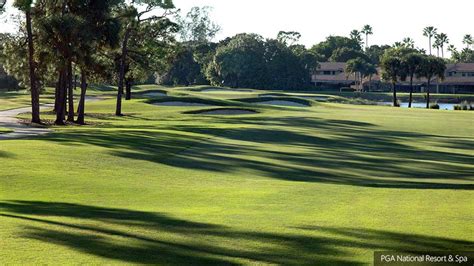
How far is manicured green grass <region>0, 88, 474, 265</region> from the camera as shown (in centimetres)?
1177

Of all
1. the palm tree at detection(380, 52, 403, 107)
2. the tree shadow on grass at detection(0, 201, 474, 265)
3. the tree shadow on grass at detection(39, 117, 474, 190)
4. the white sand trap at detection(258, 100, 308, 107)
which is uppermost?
the palm tree at detection(380, 52, 403, 107)

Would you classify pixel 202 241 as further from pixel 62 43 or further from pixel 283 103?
→ pixel 283 103

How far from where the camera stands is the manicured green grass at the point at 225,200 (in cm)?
1177

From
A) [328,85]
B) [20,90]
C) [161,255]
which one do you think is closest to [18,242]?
[161,255]

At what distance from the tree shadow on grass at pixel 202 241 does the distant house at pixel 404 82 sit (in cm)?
14499

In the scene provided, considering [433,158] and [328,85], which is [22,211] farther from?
[328,85]

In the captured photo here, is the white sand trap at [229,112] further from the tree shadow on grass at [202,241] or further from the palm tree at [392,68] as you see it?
the tree shadow on grass at [202,241]

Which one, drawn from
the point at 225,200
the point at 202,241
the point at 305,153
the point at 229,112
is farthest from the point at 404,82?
the point at 202,241

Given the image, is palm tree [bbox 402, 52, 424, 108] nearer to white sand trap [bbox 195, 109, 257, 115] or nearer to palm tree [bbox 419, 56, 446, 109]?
palm tree [bbox 419, 56, 446, 109]

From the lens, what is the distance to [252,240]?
12.4m

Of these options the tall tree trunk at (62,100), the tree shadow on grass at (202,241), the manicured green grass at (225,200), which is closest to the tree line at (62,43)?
the tall tree trunk at (62,100)

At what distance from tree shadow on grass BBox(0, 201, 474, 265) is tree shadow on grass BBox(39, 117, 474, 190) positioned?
311 inches

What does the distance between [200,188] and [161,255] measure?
8.47 metres

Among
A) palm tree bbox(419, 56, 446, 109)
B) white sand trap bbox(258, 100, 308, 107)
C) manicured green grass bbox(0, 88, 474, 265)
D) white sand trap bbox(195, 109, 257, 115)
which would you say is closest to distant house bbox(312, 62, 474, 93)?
palm tree bbox(419, 56, 446, 109)
